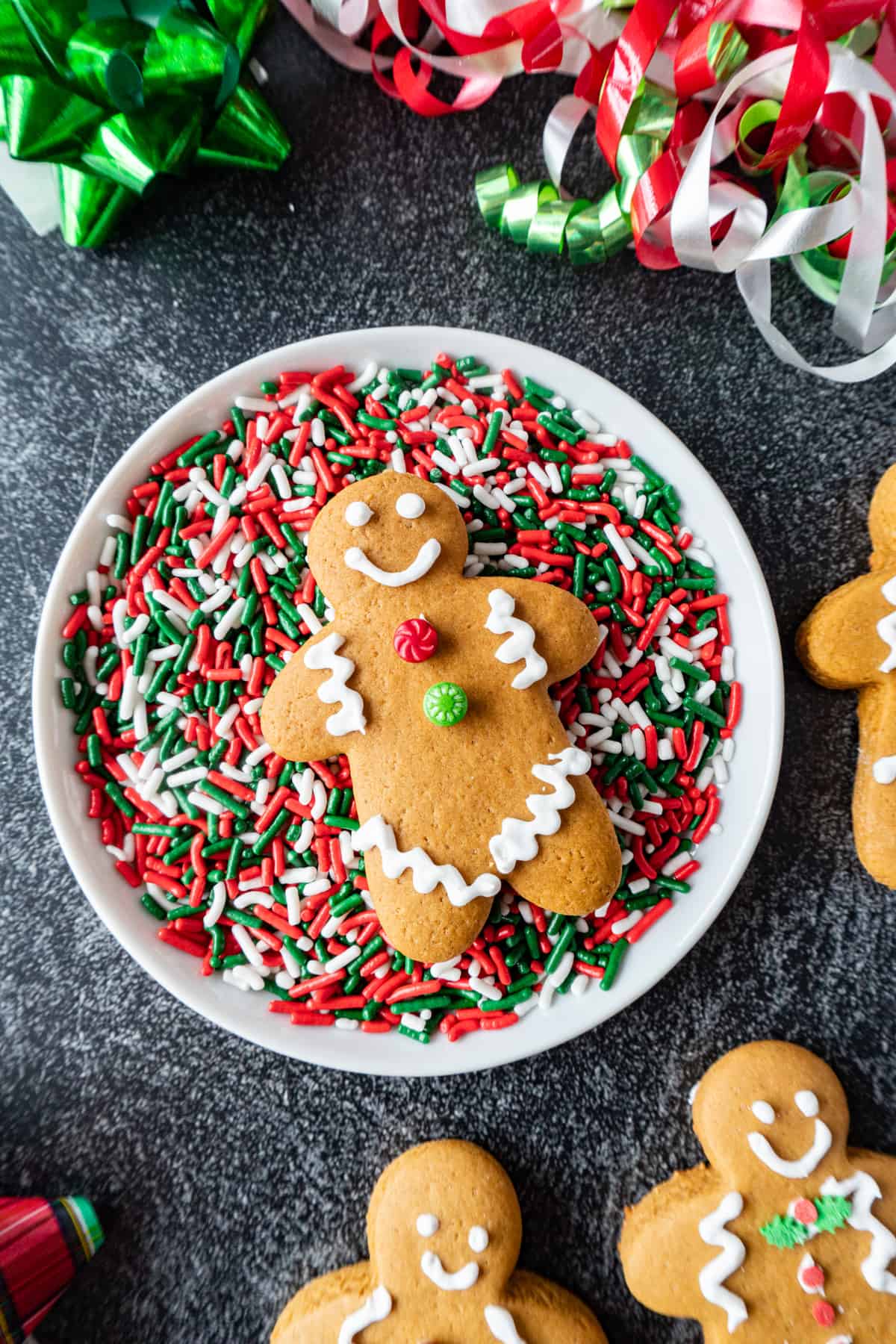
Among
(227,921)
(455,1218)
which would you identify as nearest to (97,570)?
(227,921)

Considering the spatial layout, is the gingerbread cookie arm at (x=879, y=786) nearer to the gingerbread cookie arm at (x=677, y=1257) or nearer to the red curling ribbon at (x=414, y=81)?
the gingerbread cookie arm at (x=677, y=1257)

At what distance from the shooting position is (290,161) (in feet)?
4.09

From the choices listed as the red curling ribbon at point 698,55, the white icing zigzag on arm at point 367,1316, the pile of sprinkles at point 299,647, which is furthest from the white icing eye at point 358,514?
the white icing zigzag on arm at point 367,1316

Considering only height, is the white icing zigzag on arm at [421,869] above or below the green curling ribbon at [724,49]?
below

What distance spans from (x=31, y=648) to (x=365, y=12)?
97 centimetres

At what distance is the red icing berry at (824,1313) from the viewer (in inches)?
43.4

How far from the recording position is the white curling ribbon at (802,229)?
3.54 feet

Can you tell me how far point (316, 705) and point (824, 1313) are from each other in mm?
979

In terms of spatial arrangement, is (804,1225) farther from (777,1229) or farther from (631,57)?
(631,57)

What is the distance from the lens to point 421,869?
102 centimetres

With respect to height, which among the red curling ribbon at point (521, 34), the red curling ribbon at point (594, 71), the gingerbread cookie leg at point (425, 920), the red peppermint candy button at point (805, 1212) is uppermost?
the red curling ribbon at point (521, 34)

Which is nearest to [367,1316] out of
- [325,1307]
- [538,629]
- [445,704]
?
[325,1307]

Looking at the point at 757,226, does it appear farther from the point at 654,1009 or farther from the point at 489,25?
the point at 654,1009

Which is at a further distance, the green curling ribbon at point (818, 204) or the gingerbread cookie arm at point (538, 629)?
the green curling ribbon at point (818, 204)
